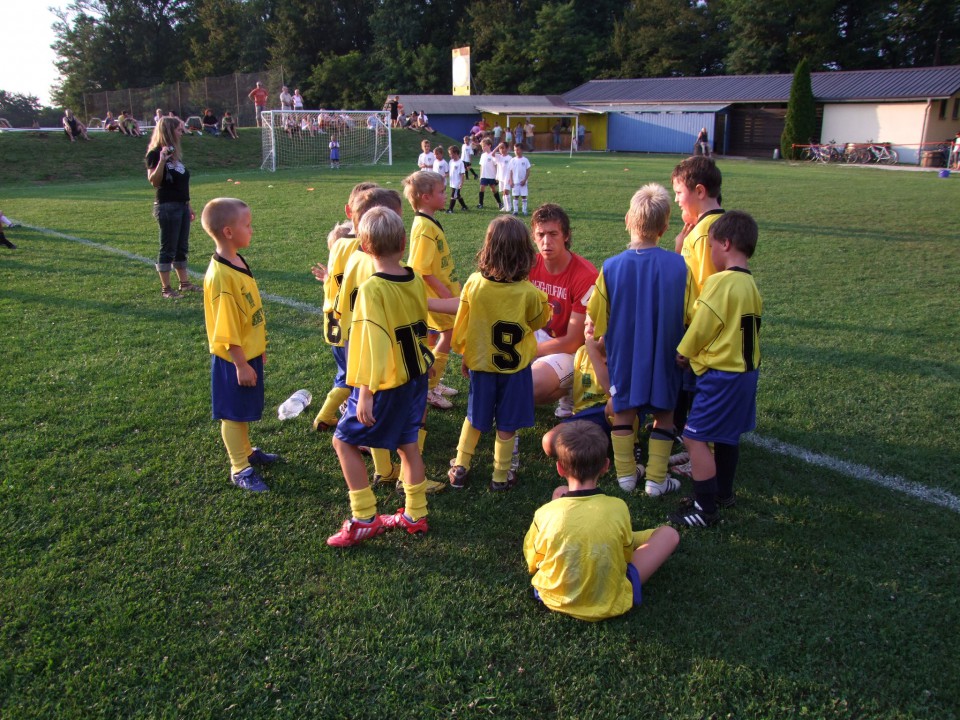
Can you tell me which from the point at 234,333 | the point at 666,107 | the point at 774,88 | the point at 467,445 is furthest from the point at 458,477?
the point at 666,107

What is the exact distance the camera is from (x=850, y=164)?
3167cm

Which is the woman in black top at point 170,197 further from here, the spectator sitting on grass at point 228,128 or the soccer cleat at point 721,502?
the spectator sitting on grass at point 228,128

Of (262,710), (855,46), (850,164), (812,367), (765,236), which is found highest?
(855,46)

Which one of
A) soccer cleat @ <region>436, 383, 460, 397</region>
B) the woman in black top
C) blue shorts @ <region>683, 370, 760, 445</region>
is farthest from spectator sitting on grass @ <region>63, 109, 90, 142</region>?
blue shorts @ <region>683, 370, 760, 445</region>

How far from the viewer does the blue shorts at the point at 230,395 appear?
12.4 ft

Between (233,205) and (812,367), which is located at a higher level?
(233,205)

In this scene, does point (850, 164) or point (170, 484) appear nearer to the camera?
point (170, 484)

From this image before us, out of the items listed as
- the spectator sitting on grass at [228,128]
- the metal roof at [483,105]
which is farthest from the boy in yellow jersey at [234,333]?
the metal roof at [483,105]

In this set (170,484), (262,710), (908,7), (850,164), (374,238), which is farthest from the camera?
(908,7)

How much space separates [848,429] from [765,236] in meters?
8.10

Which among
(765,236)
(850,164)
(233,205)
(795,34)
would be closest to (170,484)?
(233,205)

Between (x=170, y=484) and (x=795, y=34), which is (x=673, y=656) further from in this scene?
(x=795, y=34)

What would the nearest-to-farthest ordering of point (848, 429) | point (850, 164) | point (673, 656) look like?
point (673, 656) → point (848, 429) → point (850, 164)

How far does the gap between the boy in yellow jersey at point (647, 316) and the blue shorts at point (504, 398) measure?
1.61 ft
